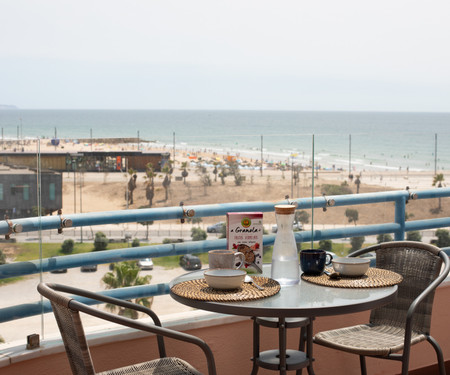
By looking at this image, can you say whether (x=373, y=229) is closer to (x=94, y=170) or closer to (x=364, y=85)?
(x=94, y=170)

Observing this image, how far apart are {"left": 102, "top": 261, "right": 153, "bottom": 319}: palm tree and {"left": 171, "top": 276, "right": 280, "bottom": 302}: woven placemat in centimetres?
58

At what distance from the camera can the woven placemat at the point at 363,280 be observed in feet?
6.90

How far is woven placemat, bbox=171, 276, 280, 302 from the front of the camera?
6.31ft

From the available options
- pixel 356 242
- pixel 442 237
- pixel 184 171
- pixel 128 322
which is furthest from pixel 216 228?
pixel 442 237

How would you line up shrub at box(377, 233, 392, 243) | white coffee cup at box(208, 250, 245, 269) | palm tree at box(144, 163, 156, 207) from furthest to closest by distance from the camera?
1. shrub at box(377, 233, 392, 243)
2. palm tree at box(144, 163, 156, 207)
3. white coffee cup at box(208, 250, 245, 269)

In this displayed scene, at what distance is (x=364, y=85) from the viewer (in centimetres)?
8750

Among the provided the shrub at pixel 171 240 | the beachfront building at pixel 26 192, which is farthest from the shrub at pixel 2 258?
the shrub at pixel 171 240

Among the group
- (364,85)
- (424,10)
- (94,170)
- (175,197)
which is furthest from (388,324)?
(364,85)

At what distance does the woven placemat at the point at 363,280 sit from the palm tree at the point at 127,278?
2.64ft

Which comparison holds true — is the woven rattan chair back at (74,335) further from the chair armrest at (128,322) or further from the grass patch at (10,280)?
the grass patch at (10,280)

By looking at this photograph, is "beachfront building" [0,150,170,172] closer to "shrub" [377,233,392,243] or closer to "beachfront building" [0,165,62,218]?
"beachfront building" [0,165,62,218]

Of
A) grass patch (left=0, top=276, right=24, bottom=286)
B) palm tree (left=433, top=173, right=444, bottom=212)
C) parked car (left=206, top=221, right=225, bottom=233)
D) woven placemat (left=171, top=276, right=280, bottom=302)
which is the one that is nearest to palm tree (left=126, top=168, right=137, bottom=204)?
parked car (left=206, top=221, right=225, bottom=233)

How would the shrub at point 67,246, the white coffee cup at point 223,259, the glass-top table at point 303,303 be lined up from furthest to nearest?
the shrub at point 67,246 < the white coffee cup at point 223,259 < the glass-top table at point 303,303

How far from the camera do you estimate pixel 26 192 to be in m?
2.45
